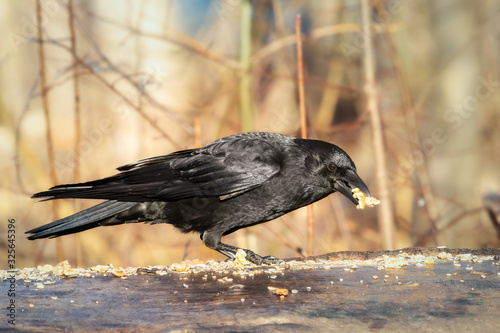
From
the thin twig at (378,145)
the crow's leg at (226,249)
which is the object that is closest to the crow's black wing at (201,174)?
the crow's leg at (226,249)

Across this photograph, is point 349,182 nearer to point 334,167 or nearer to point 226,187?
point 334,167

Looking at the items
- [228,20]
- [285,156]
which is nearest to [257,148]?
[285,156]

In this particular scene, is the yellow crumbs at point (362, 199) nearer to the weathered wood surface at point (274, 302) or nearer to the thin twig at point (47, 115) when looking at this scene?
the weathered wood surface at point (274, 302)

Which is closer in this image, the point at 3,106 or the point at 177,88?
the point at 3,106

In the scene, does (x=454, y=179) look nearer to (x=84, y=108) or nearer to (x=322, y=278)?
(x=322, y=278)

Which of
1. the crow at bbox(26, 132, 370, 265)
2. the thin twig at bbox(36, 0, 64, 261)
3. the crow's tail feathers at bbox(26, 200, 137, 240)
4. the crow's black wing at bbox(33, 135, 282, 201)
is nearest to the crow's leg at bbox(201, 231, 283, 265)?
the crow at bbox(26, 132, 370, 265)

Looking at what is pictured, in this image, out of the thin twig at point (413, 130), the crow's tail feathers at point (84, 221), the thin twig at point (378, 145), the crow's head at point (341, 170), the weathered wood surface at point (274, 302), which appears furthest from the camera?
the thin twig at point (413, 130)
